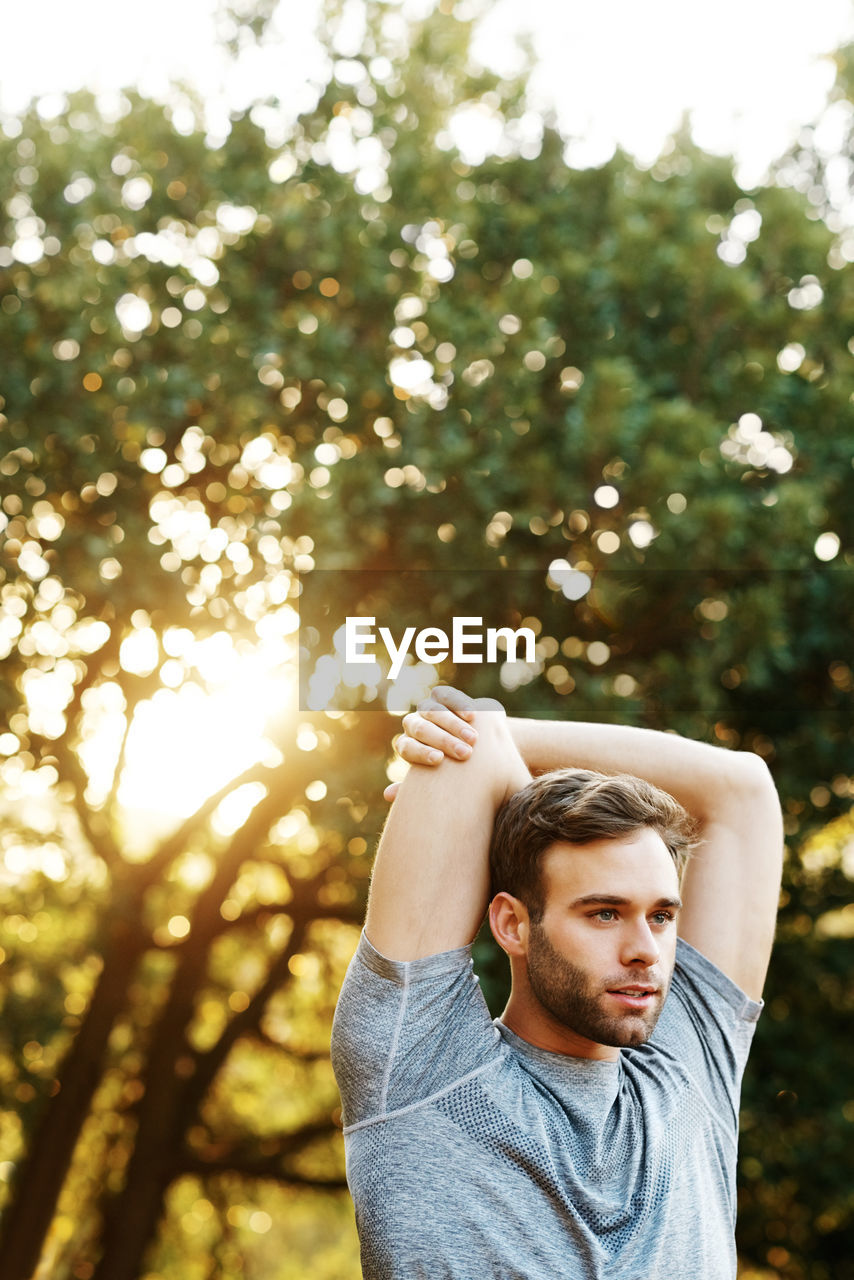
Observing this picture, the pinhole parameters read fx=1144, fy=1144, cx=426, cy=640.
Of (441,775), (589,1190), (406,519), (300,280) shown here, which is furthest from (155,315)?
(589,1190)

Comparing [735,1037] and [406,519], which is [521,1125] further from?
[406,519]

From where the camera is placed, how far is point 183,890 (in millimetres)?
11688

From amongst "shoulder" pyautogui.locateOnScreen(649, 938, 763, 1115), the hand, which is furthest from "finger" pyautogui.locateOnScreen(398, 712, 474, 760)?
"shoulder" pyautogui.locateOnScreen(649, 938, 763, 1115)

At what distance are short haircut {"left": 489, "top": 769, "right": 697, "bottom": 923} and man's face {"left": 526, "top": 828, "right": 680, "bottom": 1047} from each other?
19 mm

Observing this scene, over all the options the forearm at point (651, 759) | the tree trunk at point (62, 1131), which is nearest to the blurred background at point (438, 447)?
the tree trunk at point (62, 1131)

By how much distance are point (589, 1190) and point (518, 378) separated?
223 inches

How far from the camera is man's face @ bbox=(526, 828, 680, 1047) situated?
1731 millimetres

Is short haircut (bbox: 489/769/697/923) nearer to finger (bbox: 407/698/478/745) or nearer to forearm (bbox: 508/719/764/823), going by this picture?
finger (bbox: 407/698/478/745)

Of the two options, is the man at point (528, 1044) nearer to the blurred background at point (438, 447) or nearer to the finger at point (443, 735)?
the finger at point (443, 735)

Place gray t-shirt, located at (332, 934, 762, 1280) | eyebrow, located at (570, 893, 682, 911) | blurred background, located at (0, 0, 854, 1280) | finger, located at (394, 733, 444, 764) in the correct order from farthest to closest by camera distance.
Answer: blurred background, located at (0, 0, 854, 1280) < finger, located at (394, 733, 444, 764) < eyebrow, located at (570, 893, 682, 911) < gray t-shirt, located at (332, 934, 762, 1280)

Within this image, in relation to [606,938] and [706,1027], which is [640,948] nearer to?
[606,938]

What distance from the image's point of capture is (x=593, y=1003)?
1.73m

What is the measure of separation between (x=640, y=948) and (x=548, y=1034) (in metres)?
0.23

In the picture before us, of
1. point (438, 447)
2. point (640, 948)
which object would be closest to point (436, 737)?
point (640, 948)
